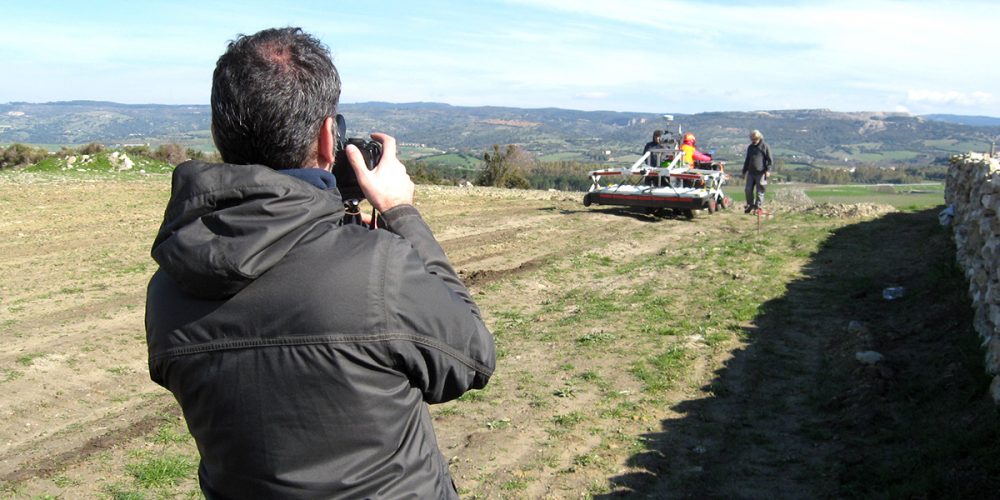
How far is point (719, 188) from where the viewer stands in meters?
16.9

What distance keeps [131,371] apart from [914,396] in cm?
635

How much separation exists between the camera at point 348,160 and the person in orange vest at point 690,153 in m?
17.0

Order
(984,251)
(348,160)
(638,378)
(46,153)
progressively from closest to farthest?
1. (348,160)
2. (638,378)
3. (984,251)
4. (46,153)

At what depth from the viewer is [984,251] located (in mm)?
7160

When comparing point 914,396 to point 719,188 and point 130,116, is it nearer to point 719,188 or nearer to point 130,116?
point 719,188

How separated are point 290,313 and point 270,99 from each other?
0.45m

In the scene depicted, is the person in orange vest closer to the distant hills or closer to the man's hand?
the man's hand

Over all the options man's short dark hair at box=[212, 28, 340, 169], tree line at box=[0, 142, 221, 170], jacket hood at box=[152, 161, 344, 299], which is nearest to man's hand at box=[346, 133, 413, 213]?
man's short dark hair at box=[212, 28, 340, 169]

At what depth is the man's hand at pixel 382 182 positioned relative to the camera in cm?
189

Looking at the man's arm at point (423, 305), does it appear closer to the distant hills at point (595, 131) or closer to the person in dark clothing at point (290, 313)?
the person in dark clothing at point (290, 313)

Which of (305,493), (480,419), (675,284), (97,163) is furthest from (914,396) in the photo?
(97,163)

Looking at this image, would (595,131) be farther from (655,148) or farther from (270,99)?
(270,99)

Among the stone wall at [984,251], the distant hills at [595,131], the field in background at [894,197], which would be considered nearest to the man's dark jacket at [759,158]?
the field in background at [894,197]

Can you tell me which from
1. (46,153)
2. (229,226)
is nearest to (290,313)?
(229,226)
